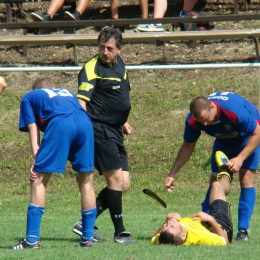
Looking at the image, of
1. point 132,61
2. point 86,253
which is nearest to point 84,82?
point 86,253

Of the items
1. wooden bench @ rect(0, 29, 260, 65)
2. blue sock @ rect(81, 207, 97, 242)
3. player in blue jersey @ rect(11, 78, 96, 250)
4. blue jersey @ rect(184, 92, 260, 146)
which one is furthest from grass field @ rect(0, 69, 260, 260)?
blue jersey @ rect(184, 92, 260, 146)

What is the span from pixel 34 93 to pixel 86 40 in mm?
8731

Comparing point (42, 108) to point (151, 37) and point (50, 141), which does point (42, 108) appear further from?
point (151, 37)

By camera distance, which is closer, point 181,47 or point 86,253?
point 86,253

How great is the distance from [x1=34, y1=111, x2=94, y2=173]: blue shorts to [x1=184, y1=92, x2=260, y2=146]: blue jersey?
1.53m

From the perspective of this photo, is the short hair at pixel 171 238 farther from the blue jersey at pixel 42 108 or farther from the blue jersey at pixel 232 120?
the blue jersey at pixel 42 108

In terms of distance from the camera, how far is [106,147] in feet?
26.1

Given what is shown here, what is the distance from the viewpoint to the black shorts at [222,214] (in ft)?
25.3

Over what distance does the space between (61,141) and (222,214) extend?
191 centimetres

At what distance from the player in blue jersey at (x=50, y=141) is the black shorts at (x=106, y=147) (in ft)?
1.80

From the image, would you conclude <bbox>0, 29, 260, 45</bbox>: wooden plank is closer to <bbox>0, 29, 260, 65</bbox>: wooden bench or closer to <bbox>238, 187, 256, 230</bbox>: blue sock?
<bbox>0, 29, 260, 65</bbox>: wooden bench

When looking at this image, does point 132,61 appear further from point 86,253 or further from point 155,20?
point 86,253

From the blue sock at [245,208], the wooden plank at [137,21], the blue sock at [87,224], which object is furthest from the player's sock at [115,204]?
the wooden plank at [137,21]

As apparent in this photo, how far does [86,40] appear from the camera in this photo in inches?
624
